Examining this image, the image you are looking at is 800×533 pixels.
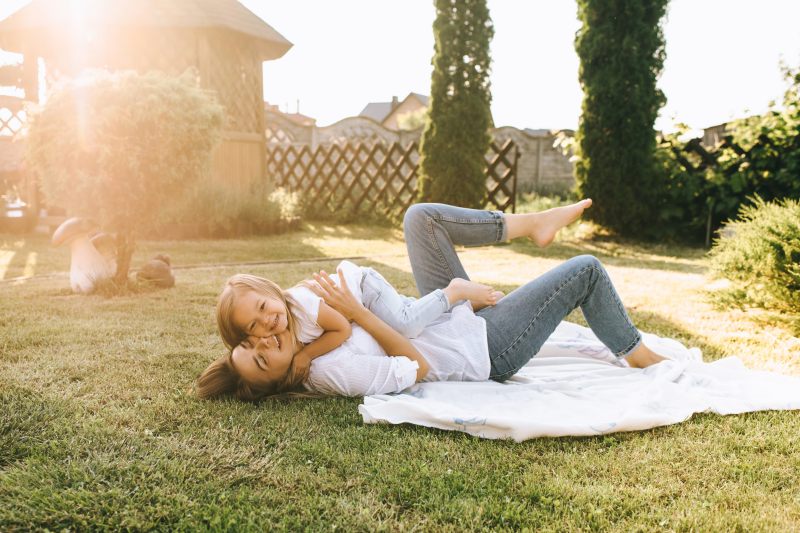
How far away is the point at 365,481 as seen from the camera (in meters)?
1.64

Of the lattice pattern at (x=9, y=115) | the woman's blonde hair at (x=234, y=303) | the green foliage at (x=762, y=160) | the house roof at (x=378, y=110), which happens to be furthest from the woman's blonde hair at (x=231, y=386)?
the house roof at (x=378, y=110)

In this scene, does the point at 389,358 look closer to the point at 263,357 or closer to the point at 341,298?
the point at 341,298

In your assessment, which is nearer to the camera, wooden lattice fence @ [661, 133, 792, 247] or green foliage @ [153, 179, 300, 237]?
wooden lattice fence @ [661, 133, 792, 247]

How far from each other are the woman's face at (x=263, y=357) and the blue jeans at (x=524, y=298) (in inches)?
32.0

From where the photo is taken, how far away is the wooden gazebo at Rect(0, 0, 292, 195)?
9.07 m

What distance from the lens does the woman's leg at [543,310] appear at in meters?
2.33

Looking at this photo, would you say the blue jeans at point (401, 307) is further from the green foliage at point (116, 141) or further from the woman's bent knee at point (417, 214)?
the green foliage at point (116, 141)

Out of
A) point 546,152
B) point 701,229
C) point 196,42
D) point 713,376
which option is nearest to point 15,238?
point 196,42

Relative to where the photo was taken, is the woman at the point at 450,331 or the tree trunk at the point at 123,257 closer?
the woman at the point at 450,331

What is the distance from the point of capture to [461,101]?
8312 millimetres

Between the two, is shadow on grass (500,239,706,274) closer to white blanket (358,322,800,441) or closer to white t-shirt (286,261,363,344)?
white blanket (358,322,800,441)

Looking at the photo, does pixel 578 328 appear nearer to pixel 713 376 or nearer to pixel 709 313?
pixel 713 376

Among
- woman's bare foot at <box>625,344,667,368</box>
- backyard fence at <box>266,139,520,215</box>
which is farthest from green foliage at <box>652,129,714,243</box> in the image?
woman's bare foot at <box>625,344,667,368</box>

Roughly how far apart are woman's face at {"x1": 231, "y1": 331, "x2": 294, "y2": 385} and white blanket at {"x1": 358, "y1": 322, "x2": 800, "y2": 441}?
33 centimetres
